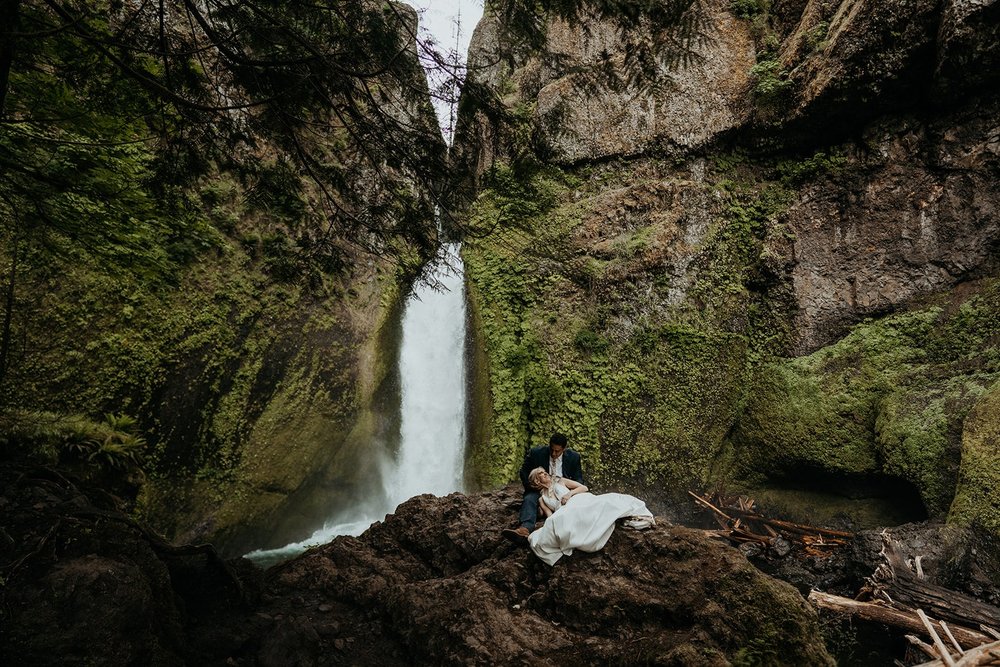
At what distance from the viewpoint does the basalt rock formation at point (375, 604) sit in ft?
8.79

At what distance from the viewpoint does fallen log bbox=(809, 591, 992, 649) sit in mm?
4331

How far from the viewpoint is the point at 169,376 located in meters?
7.28

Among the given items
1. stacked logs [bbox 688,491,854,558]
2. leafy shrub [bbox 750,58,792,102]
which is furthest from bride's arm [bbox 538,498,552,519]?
leafy shrub [bbox 750,58,792,102]

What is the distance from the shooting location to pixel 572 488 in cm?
449

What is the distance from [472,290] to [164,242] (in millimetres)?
7865

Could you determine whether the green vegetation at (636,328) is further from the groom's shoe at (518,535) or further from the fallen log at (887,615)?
the groom's shoe at (518,535)

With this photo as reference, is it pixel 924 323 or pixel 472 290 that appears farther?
pixel 472 290

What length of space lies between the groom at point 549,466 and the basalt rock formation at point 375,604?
14.8 inches

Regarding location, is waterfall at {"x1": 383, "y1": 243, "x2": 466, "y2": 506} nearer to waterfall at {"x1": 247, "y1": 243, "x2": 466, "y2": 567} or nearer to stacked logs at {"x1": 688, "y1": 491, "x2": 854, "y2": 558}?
waterfall at {"x1": 247, "y1": 243, "x2": 466, "y2": 567}

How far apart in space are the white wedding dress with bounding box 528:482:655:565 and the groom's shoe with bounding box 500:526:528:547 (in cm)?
31

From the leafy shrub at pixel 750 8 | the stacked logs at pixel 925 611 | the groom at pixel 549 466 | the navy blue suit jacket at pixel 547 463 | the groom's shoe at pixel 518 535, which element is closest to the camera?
the stacked logs at pixel 925 611

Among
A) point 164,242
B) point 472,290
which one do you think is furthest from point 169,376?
point 472,290

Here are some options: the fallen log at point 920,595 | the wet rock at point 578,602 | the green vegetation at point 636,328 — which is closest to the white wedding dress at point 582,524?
the wet rock at point 578,602

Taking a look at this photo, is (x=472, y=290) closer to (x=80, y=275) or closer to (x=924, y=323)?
(x=80, y=275)
